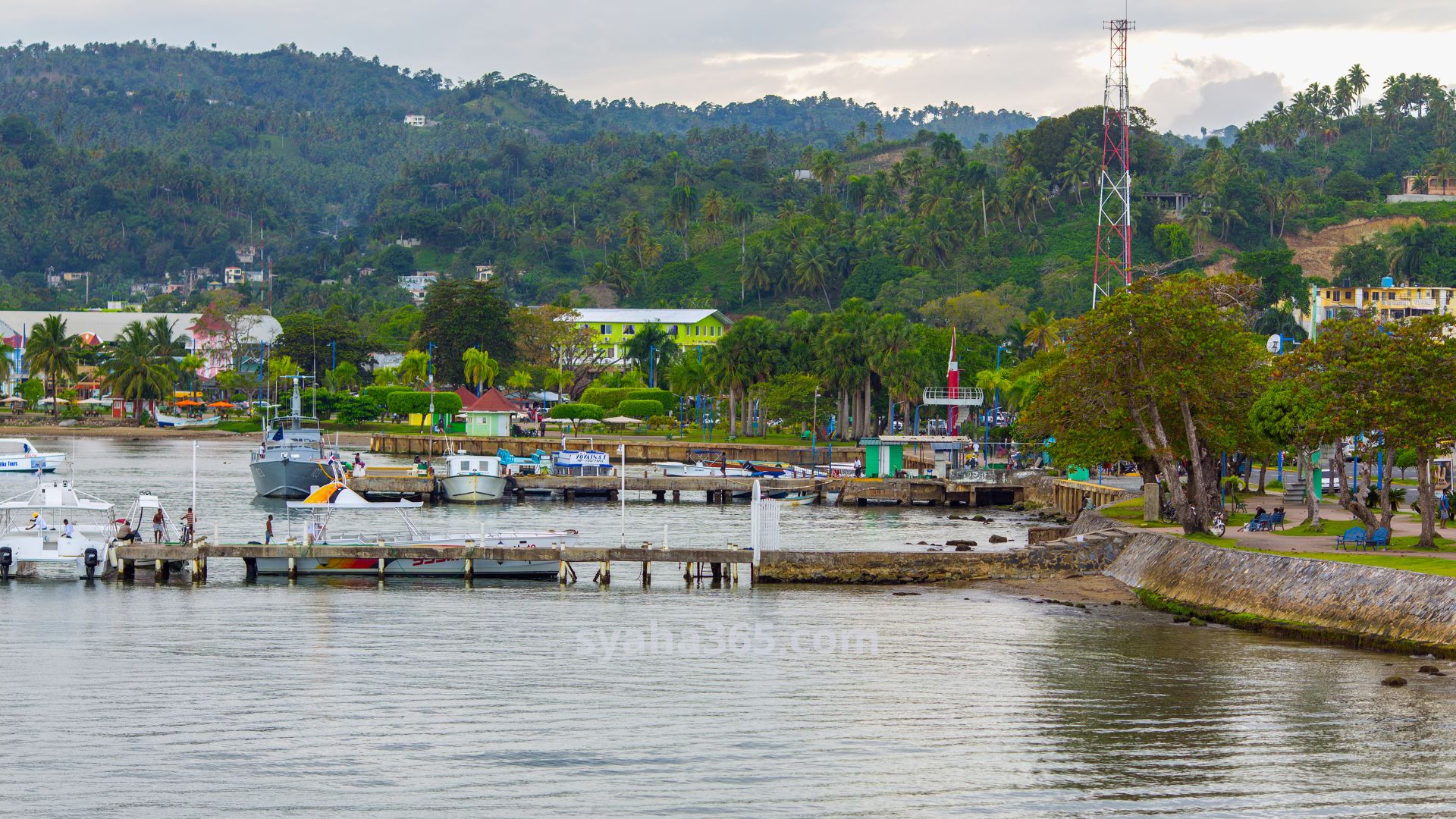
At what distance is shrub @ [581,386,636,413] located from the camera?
15325cm

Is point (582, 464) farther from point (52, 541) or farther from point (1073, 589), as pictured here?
point (1073, 589)

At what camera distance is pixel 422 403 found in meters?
154

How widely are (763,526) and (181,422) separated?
5157 inches

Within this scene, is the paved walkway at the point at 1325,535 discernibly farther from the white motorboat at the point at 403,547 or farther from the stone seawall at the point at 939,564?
the white motorboat at the point at 403,547

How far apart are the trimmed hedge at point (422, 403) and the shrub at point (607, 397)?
13003 millimetres

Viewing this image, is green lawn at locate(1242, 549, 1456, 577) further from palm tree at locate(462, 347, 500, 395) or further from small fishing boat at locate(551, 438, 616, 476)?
palm tree at locate(462, 347, 500, 395)

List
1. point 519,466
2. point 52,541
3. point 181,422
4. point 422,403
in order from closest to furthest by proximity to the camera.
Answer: point 52,541, point 519,466, point 422,403, point 181,422

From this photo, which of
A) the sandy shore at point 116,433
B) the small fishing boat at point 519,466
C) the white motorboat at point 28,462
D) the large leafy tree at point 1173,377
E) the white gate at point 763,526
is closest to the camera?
the white gate at point 763,526

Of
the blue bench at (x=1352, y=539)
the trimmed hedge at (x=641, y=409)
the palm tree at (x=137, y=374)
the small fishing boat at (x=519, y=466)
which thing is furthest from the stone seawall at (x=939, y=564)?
the palm tree at (x=137, y=374)

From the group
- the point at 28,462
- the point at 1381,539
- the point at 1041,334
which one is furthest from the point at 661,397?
the point at 1381,539

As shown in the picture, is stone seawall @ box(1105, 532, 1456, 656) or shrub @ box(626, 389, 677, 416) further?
shrub @ box(626, 389, 677, 416)

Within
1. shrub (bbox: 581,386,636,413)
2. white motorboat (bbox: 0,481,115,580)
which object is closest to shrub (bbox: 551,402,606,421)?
shrub (bbox: 581,386,636,413)

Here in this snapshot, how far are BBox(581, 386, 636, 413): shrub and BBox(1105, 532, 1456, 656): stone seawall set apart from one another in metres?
105

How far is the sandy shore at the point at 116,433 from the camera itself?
15349 cm
